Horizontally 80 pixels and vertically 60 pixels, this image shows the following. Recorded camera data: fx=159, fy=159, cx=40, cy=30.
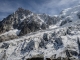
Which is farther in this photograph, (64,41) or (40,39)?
(40,39)

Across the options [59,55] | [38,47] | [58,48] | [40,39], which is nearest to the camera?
[59,55]

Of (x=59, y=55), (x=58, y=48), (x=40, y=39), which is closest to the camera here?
(x=59, y=55)

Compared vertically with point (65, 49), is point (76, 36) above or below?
above

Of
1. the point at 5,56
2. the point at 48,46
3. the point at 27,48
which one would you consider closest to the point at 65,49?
the point at 48,46

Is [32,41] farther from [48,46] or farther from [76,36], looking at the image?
[76,36]

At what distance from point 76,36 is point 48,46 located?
20816 mm

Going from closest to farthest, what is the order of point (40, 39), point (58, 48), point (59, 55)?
1. point (59, 55)
2. point (58, 48)
3. point (40, 39)

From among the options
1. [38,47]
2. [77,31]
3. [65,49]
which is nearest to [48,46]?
[38,47]

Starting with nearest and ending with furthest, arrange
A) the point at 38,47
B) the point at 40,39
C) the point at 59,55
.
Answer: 1. the point at 59,55
2. the point at 38,47
3. the point at 40,39

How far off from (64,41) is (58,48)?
7.24 metres

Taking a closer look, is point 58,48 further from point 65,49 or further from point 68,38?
point 68,38

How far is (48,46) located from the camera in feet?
343

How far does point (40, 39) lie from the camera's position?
11544 cm

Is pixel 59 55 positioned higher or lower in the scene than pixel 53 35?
lower
